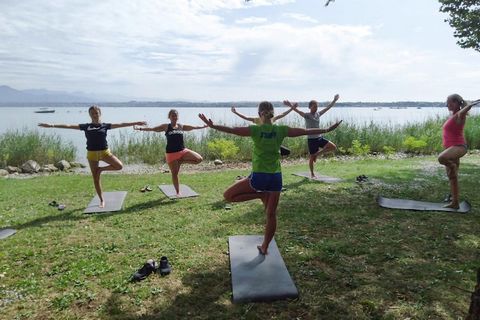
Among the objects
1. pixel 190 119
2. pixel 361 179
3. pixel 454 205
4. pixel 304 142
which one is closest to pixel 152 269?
pixel 454 205

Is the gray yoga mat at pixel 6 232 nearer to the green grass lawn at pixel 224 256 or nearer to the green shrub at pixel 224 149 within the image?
the green grass lawn at pixel 224 256

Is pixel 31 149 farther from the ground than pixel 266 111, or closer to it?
closer to it

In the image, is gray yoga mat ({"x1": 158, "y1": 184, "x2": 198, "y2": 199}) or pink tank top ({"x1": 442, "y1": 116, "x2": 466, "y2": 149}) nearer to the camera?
pink tank top ({"x1": 442, "y1": 116, "x2": 466, "y2": 149})

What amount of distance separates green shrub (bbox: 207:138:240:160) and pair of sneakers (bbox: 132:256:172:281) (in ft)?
37.0

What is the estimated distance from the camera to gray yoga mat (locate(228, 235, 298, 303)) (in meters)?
4.14

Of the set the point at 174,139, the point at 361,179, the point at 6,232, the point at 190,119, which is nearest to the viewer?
the point at 6,232

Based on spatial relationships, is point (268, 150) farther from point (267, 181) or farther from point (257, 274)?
point (257, 274)

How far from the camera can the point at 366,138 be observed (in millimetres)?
18375

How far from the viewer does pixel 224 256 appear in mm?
5309

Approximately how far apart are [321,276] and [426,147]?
15.9 metres

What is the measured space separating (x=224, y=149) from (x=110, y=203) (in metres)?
8.08

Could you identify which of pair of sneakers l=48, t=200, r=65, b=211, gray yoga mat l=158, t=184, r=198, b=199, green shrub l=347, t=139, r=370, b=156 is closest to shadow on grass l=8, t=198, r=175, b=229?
Result: pair of sneakers l=48, t=200, r=65, b=211

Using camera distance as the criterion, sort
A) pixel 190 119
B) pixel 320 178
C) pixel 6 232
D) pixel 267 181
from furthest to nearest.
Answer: pixel 190 119, pixel 320 178, pixel 6 232, pixel 267 181

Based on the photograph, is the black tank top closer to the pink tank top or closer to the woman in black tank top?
the woman in black tank top
